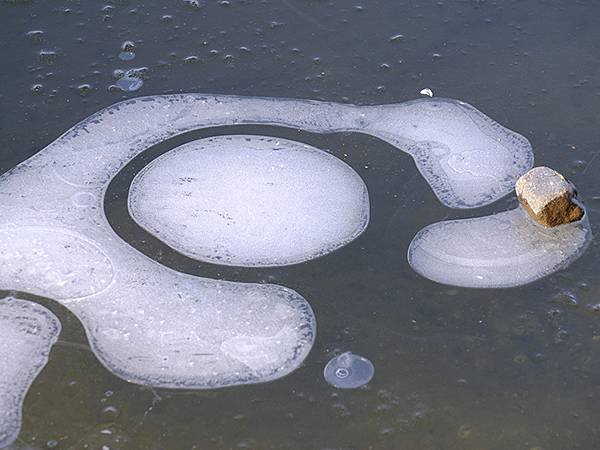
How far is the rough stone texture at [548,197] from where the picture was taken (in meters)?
2.68

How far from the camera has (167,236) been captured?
271 centimetres

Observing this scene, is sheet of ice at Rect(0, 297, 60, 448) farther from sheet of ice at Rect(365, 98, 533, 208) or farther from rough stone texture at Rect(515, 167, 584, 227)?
rough stone texture at Rect(515, 167, 584, 227)

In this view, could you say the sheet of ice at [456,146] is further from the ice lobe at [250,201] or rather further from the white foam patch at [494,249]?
the ice lobe at [250,201]

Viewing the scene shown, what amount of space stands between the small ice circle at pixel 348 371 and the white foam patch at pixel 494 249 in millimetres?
350

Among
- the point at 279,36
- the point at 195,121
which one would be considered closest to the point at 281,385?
the point at 195,121

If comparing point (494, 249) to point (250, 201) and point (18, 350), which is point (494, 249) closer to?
point (250, 201)

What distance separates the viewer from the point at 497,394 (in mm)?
2332

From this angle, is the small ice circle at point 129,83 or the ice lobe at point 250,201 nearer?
the ice lobe at point 250,201

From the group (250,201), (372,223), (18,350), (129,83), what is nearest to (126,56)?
(129,83)

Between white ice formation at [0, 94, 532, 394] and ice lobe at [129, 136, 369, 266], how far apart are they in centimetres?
3

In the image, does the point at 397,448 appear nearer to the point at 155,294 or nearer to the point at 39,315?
the point at 155,294

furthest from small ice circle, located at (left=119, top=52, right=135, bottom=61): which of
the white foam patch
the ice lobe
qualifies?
the white foam patch

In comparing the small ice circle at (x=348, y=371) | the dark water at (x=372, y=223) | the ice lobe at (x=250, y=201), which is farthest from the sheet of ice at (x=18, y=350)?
the small ice circle at (x=348, y=371)

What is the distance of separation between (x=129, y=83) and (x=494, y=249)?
1.39 metres
